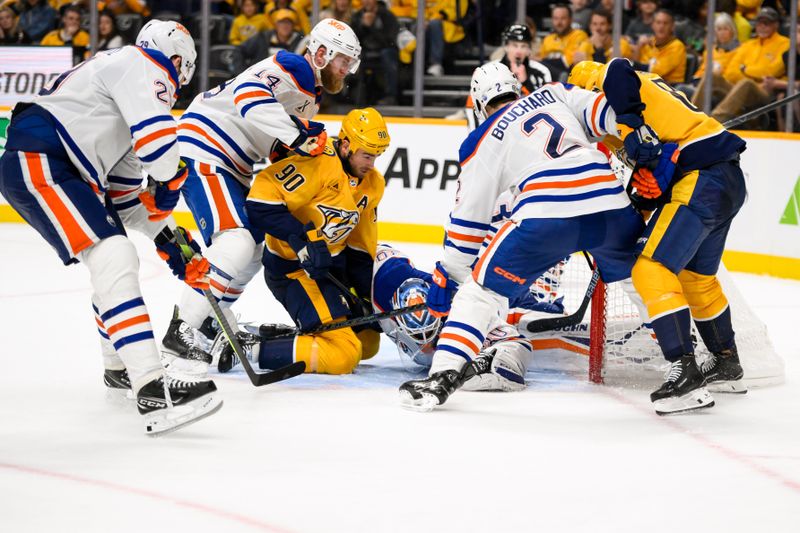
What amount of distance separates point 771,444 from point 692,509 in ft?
2.23

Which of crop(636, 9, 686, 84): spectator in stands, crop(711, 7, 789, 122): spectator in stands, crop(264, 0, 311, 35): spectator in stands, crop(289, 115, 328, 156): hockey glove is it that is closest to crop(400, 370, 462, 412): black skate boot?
crop(289, 115, 328, 156): hockey glove

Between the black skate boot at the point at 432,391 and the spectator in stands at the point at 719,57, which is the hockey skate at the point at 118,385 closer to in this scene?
the black skate boot at the point at 432,391

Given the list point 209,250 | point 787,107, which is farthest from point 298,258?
point 787,107

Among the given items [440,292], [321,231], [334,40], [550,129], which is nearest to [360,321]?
[321,231]

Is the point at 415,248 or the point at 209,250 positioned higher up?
the point at 209,250

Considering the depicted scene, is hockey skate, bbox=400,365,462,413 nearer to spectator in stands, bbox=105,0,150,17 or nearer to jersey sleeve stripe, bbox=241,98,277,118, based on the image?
jersey sleeve stripe, bbox=241,98,277,118

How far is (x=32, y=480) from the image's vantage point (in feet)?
8.80

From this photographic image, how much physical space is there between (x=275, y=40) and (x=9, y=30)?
2.02 m

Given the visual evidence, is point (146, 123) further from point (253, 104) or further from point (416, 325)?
point (416, 325)

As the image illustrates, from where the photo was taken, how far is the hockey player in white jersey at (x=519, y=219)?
3.37 metres

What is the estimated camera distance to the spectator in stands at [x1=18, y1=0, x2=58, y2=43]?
27.9 ft

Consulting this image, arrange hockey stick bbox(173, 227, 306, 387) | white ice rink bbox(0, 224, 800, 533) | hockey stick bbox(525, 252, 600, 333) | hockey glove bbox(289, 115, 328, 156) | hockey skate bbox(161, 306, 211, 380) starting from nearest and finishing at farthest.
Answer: white ice rink bbox(0, 224, 800, 533), hockey stick bbox(173, 227, 306, 387), hockey skate bbox(161, 306, 211, 380), hockey glove bbox(289, 115, 328, 156), hockey stick bbox(525, 252, 600, 333)

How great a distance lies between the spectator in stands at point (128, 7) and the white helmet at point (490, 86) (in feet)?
17.8

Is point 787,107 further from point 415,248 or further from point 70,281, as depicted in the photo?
point 70,281
